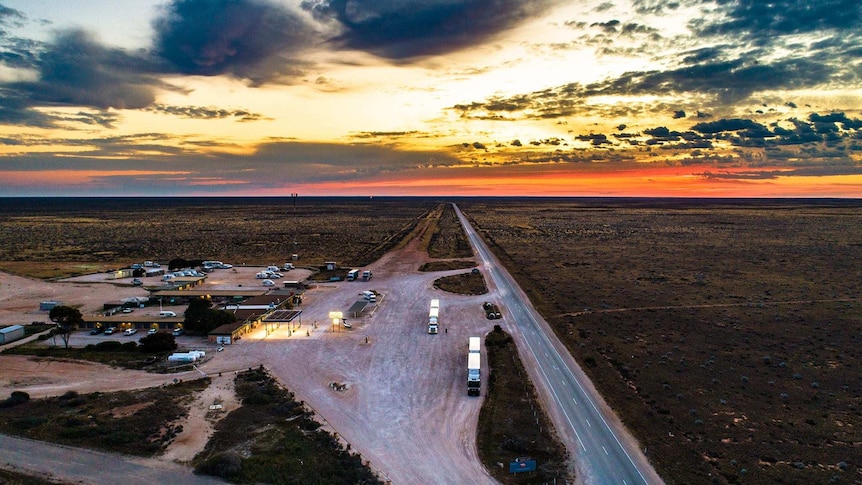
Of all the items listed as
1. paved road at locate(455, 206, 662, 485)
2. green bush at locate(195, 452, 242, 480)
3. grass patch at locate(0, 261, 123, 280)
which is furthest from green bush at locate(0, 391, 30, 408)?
grass patch at locate(0, 261, 123, 280)

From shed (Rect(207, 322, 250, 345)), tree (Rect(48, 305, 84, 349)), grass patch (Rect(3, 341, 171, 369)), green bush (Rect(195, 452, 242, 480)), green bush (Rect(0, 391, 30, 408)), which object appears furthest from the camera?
shed (Rect(207, 322, 250, 345))

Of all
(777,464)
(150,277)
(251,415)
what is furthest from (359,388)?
(150,277)

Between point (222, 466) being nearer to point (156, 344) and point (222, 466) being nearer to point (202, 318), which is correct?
Answer: point (156, 344)

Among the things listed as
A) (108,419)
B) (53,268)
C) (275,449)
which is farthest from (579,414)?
(53,268)

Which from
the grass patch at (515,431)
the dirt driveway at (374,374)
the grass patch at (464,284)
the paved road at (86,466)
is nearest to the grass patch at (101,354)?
the dirt driveway at (374,374)

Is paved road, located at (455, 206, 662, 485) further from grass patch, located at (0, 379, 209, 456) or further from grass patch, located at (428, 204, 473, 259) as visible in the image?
grass patch, located at (428, 204, 473, 259)

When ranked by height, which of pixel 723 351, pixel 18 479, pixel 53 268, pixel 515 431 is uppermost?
pixel 53 268

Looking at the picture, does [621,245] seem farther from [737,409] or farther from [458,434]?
[458,434]
